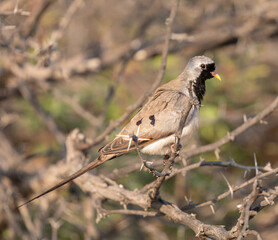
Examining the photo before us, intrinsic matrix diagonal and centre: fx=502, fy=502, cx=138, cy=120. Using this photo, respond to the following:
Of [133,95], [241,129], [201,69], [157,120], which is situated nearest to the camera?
[157,120]

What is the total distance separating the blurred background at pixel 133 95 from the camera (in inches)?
255

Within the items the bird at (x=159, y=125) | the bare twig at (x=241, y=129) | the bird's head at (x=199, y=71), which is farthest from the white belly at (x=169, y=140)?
the bird's head at (x=199, y=71)

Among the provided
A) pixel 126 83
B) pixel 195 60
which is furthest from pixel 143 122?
pixel 126 83

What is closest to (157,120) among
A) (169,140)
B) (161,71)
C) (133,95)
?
(169,140)

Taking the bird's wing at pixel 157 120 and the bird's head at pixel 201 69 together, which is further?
the bird's head at pixel 201 69

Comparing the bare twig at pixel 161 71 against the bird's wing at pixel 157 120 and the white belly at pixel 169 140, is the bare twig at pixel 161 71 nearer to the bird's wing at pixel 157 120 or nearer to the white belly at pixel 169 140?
the bird's wing at pixel 157 120

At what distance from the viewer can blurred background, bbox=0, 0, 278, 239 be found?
6465 millimetres

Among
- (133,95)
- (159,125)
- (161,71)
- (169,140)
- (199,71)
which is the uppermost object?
(133,95)

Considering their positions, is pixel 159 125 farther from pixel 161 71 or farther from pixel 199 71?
pixel 199 71

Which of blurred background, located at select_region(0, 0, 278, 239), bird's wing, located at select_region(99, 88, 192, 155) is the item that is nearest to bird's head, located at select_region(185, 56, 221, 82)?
bird's wing, located at select_region(99, 88, 192, 155)

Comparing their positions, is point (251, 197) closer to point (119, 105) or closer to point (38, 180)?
point (38, 180)

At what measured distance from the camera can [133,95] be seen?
328 inches

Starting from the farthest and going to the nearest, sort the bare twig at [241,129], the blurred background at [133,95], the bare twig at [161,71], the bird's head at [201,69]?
the blurred background at [133,95] < the bird's head at [201,69] < the bare twig at [161,71] < the bare twig at [241,129]

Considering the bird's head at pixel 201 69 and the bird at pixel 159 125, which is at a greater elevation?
the bird's head at pixel 201 69
